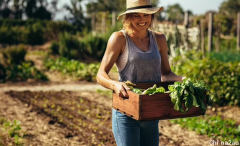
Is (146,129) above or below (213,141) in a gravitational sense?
above

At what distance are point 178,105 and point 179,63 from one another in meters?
6.40

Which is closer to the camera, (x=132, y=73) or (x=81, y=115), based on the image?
(x=132, y=73)

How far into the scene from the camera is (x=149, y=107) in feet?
8.20

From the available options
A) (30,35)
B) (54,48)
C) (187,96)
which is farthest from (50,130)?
Answer: (30,35)

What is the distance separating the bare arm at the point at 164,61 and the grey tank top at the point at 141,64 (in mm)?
79

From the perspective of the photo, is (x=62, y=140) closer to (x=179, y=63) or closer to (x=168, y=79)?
(x=168, y=79)

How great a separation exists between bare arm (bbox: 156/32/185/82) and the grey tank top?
8cm

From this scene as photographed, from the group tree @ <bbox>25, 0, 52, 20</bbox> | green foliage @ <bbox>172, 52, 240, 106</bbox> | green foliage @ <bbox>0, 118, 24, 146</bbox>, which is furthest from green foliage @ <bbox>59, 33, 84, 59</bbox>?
tree @ <bbox>25, 0, 52, 20</bbox>

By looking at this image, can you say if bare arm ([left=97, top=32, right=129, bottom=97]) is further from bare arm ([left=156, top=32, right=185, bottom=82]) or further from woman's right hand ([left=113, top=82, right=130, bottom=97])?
bare arm ([left=156, top=32, right=185, bottom=82])

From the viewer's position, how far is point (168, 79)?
3.08 m

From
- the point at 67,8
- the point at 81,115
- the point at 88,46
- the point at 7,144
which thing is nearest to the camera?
the point at 7,144

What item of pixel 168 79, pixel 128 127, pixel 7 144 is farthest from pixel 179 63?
pixel 128 127

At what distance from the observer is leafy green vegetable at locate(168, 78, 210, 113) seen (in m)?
2.51

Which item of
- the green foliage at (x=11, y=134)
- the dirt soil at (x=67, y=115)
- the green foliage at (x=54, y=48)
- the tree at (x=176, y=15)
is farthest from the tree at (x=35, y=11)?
the green foliage at (x=11, y=134)
